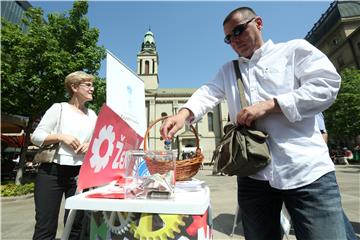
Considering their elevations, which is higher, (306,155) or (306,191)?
(306,155)

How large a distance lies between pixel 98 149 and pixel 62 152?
865mm

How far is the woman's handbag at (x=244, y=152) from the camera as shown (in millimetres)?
1205

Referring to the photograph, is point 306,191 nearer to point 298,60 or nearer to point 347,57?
point 298,60

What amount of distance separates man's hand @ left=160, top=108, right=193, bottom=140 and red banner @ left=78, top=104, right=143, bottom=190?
Answer: 12.2 inches

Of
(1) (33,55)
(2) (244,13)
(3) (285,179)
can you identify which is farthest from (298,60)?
(1) (33,55)

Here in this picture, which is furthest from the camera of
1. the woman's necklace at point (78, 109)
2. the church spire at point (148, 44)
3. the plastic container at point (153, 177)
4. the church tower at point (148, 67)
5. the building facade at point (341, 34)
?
the church spire at point (148, 44)

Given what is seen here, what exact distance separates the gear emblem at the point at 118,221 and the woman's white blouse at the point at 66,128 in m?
1.14

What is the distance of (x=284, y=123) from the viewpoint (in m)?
1.26

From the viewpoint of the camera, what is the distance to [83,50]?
35.2ft

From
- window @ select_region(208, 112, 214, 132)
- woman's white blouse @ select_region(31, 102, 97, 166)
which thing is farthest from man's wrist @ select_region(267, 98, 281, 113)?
window @ select_region(208, 112, 214, 132)

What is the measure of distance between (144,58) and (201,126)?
19.0m

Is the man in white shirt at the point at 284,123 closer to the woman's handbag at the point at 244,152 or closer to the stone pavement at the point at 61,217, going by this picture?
the woman's handbag at the point at 244,152

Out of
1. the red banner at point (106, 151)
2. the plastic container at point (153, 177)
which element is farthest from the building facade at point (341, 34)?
the plastic container at point (153, 177)

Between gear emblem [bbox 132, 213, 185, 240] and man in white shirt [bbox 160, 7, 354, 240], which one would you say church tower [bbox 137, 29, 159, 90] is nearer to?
man in white shirt [bbox 160, 7, 354, 240]
